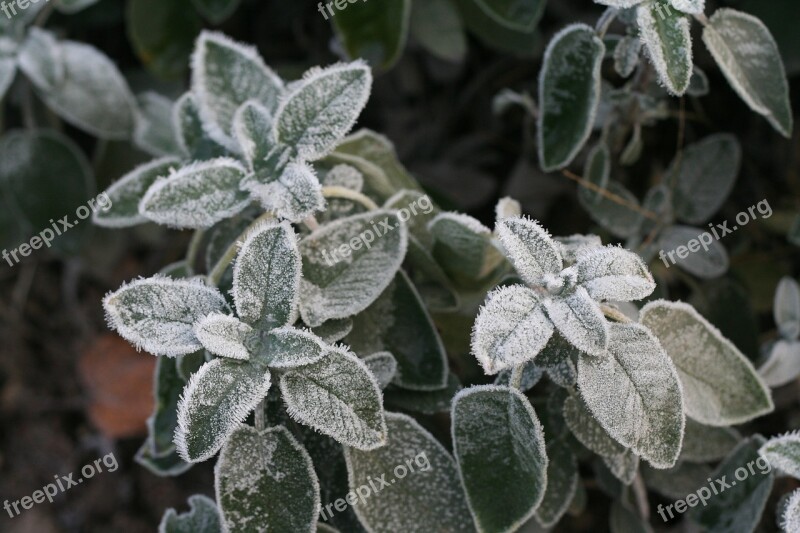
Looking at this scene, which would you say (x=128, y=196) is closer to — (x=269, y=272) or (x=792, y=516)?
(x=269, y=272)

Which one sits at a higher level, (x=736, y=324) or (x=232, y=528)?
(x=232, y=528)

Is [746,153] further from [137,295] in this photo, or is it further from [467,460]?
[137,295]

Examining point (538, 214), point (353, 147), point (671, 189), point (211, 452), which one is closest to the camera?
point (211, 452)

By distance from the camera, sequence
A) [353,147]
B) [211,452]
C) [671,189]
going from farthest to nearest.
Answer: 1. [671,189]
2. [353,147]
3. [211,452]

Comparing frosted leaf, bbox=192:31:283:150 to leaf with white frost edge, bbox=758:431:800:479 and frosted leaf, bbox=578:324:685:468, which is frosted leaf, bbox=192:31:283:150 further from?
leaf with white frost edge, bbox=758:431:800:479

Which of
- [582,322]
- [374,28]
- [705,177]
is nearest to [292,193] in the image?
[582,322]

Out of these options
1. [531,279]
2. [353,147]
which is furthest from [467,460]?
[353,147]

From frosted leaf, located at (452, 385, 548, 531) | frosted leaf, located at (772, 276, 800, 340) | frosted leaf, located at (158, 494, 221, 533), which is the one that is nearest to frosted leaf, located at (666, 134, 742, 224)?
frosted leaf, located at (772, 276, 800, 340)
